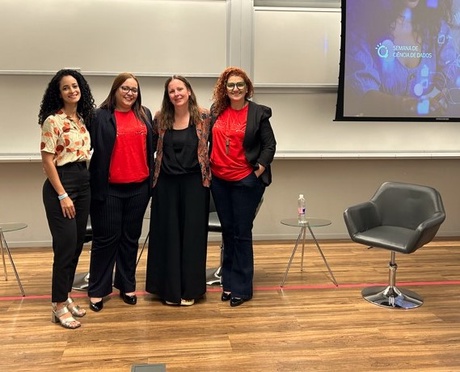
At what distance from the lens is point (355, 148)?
17.8 feet

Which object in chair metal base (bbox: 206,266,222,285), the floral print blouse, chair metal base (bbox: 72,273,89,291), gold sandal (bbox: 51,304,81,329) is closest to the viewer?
the floral print blouse

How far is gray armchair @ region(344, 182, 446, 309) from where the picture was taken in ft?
11.8

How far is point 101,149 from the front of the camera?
330 centimetres

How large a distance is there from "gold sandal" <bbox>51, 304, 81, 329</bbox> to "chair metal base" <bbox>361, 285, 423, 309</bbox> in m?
2.06

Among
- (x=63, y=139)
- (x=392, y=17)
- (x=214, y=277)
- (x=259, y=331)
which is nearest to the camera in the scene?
(x=63, y=139)

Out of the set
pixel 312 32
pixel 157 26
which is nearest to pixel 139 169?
pixel 157 26

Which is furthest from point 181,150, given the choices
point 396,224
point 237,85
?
point 396,224

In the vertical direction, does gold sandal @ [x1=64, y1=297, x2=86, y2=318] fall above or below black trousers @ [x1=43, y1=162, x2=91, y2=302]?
below

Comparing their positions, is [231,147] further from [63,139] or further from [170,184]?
[63,139]

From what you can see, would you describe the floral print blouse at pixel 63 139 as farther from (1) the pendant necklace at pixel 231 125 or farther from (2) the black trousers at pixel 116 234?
(1) the pendant necklace at pixel 231 125

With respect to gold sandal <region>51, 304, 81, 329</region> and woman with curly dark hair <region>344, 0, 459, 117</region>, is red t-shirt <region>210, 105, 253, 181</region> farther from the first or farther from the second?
woman with curly dark hair <region>344, 0, 459, 117</region>

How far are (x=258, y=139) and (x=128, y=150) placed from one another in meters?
0.88

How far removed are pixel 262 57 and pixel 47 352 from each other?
344 centimetres

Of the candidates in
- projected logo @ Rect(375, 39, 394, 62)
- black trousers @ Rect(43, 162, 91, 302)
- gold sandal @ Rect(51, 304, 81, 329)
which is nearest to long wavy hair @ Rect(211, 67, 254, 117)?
black trousers @ Rect(43, 162, 91, 302)
